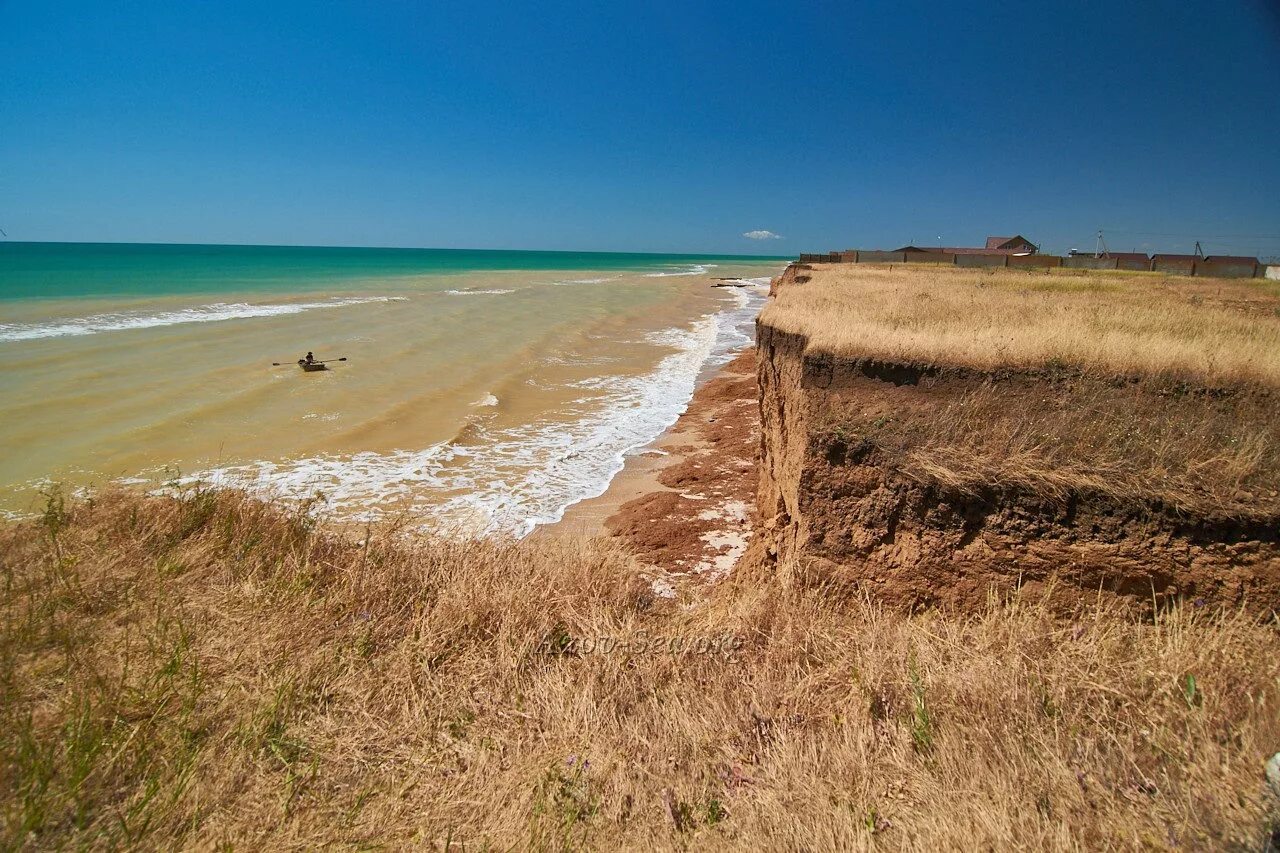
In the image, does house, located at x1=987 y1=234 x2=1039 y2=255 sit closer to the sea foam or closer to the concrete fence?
the concrete fence

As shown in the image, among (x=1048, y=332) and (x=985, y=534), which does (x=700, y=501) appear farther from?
(x=1048, y=332)

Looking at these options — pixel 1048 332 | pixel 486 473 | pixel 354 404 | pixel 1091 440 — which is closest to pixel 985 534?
pixel 1091 440

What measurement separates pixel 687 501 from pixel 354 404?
8559mm

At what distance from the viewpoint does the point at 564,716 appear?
2992 mm

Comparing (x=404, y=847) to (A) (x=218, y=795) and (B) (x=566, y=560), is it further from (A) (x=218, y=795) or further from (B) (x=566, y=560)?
(B) (x=566, y=560)

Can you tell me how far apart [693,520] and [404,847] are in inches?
222

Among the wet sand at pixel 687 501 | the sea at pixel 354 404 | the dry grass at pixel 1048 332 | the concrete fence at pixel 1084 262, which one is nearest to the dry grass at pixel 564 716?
the sea at pixel 354 404

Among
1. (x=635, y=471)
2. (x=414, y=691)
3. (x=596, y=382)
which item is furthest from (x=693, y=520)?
(x=596, y=382)

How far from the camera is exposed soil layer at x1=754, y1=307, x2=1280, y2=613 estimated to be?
3830mm

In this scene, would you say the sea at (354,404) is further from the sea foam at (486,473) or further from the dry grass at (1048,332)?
the dry grass at (1048,332)

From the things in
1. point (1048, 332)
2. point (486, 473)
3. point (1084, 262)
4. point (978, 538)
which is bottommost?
point (486, 473)

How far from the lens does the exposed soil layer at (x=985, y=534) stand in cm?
383

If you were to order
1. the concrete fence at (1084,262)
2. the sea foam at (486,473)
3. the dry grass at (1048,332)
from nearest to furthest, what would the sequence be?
the dry grass at (1048,332) → the sea foam at (486,473) → the concrete fence at (1084,262)

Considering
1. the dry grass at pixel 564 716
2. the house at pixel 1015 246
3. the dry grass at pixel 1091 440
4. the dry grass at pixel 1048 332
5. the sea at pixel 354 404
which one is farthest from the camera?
the house at pixel 1015 246
